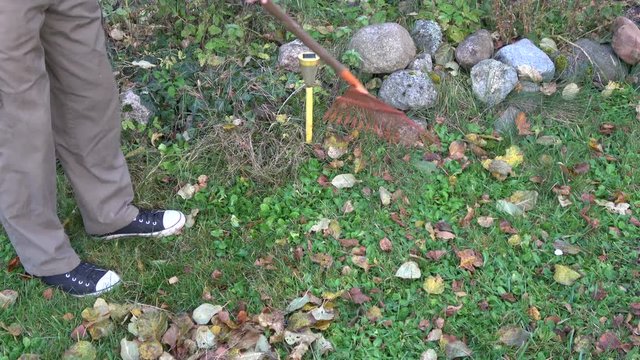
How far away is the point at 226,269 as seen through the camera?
280 cm

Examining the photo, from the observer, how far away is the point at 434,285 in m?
2.68

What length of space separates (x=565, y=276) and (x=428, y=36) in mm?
1612

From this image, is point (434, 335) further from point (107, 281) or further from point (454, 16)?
point (454, 16)

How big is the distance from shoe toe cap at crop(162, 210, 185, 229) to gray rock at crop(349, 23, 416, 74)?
1287 mm

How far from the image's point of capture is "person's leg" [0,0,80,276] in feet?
7.28

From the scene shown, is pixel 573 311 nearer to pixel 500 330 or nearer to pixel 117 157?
pixel 500 330

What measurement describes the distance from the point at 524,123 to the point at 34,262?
2336 mm

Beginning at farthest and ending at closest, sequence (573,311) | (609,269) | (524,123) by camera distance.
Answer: (524,123), (609,269), (573,311)

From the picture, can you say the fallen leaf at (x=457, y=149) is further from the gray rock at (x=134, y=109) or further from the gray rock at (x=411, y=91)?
the gray rock at (x=134, y=109)

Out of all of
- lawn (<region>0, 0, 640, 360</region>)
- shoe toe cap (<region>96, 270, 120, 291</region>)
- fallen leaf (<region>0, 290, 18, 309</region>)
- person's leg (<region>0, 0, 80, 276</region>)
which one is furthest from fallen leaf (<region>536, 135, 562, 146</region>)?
fallen leaf (<region>0, 290, 18, 309</region>)

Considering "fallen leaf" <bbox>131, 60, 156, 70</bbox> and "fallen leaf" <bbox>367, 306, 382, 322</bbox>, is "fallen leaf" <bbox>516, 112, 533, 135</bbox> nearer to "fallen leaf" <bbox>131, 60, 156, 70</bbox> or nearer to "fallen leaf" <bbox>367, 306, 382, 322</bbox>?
"fallen leaf" <bbox>367, 306, 382, 322</bbox>

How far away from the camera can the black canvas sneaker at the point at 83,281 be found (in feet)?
8.83

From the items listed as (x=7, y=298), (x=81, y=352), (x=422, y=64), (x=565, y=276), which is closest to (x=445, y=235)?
(x=565, y=276)

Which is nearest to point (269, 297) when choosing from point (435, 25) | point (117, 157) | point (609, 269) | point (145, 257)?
point (145, 257)
